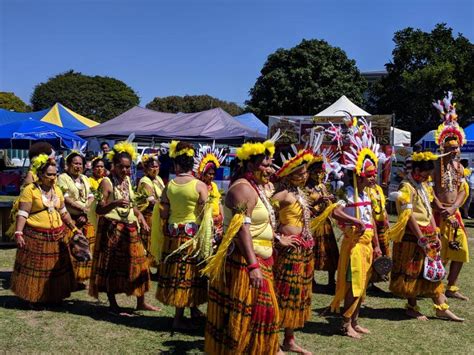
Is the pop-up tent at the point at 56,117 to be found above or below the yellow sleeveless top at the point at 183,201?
above

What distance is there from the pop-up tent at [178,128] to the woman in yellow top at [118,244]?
10946 mm

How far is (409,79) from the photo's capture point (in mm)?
31000

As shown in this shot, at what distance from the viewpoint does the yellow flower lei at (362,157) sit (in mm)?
5566

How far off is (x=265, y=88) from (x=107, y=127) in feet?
59.6

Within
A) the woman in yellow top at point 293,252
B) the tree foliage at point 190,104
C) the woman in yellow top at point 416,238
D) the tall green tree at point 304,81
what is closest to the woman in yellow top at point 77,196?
the woman in yellow top at point 293,252

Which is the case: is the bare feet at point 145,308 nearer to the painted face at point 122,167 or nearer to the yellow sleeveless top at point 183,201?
the yellow sleeveless top at point 183,201

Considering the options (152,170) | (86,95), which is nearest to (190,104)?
(86,95)

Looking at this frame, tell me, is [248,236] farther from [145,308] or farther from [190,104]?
[190,104]

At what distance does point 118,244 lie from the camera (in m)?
6.27

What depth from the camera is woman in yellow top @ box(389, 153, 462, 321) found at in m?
6.28

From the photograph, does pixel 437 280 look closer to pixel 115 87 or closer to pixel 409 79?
pixel 409 79

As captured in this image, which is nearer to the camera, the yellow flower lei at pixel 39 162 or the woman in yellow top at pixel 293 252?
the woman in yellow top at pixel 293 252

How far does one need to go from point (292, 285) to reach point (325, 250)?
273 cm

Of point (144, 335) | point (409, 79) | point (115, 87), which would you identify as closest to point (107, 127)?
point (144, 335)
